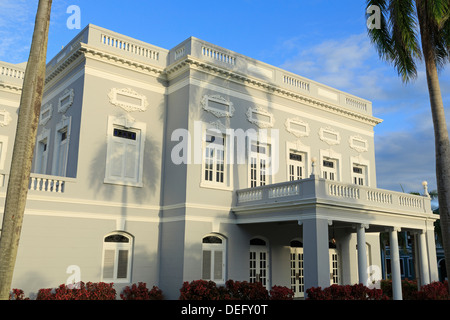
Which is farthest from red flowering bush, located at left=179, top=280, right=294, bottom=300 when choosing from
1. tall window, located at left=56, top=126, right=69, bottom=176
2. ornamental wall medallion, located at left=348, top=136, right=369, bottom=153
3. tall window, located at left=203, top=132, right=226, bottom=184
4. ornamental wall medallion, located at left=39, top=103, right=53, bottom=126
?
ornamental wall medallion, located at left=348, top=136, right=369, bottom=153

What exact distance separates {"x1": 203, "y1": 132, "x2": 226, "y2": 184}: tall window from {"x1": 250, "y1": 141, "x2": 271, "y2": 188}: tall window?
5.32 ft

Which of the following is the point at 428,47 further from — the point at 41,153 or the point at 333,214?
the point at 41,153

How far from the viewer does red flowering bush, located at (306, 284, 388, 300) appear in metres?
13.6

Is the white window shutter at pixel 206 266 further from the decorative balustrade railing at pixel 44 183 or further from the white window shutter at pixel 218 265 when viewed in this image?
the decorative balustrade railing at pixel 44 183

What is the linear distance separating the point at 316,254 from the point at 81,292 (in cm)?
795

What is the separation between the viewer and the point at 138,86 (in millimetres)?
17969

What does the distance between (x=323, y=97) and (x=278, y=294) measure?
39.5 feet

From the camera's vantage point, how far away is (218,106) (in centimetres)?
1872

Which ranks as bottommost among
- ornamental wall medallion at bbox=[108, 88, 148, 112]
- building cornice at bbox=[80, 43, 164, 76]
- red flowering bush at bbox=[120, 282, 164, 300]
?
red flowering bush at bbox=[120, 282, 164, 300]

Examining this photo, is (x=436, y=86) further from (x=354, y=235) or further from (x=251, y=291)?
(x=354, y=235)

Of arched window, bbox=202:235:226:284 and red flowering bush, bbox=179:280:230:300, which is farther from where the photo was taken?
arched window, bbox=202:235:226:284

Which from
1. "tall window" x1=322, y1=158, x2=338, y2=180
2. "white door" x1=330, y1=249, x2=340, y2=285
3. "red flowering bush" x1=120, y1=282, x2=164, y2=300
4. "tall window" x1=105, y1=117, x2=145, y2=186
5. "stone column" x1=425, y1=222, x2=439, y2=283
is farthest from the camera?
"tall window" x1=322, y1=158, x2=338, y2=180

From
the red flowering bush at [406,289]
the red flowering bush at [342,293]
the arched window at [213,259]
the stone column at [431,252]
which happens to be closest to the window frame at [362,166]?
the stone column at [431,252]

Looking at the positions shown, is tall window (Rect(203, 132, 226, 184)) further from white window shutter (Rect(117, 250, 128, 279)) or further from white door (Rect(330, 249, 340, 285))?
white door (Rect(330, 249, 340, 285))
